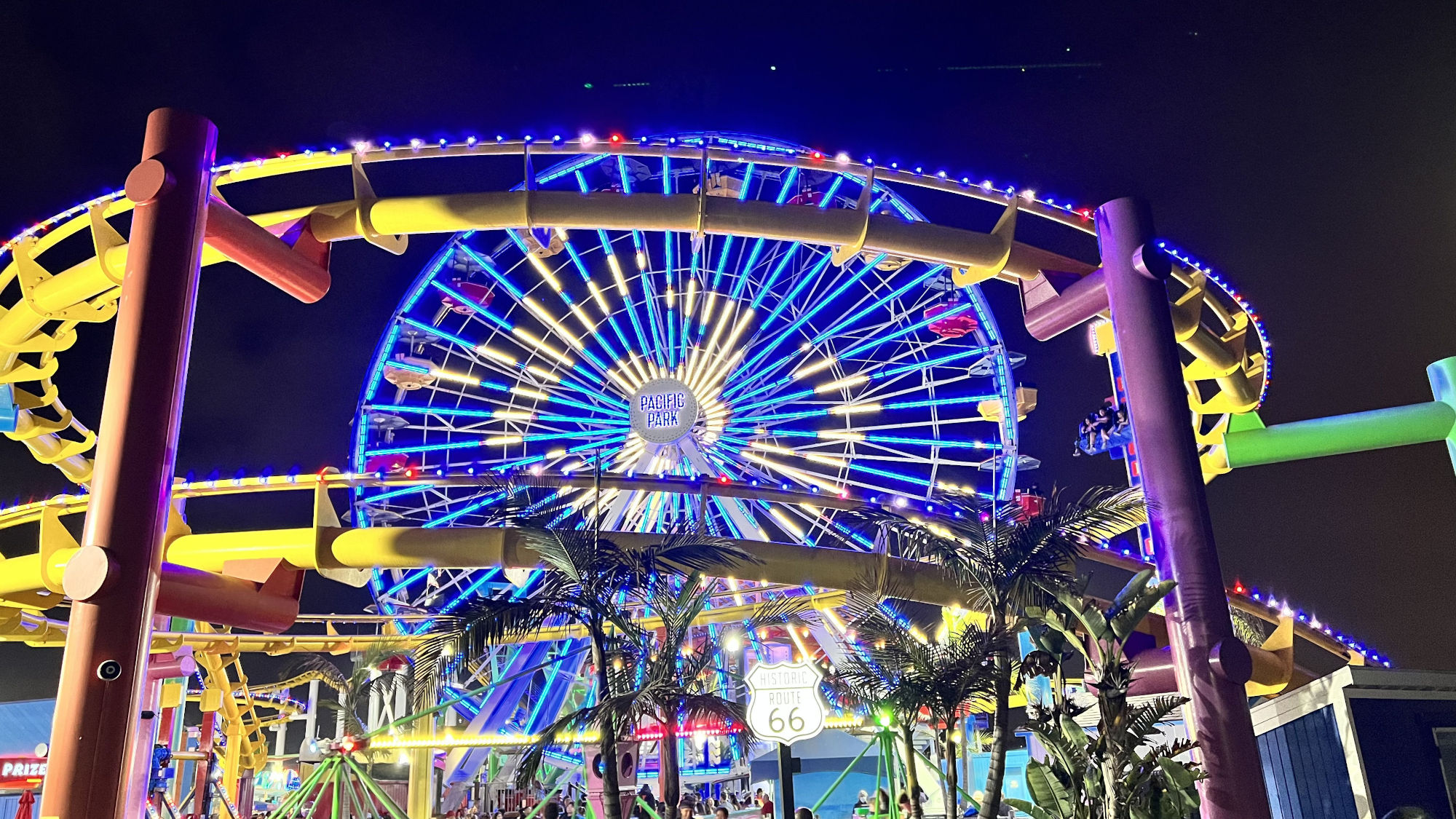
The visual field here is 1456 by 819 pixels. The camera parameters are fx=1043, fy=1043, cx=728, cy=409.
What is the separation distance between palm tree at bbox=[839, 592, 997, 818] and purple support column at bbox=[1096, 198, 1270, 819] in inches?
69.5

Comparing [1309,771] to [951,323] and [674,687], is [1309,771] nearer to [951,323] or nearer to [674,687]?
[674,687]

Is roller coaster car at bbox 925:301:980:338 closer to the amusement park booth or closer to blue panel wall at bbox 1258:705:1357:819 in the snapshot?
blue panel wall at bbox 1258:705:1357:819

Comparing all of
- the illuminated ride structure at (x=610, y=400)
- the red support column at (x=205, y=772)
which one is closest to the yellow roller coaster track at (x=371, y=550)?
the illuminated ride structure at (x=610, y=400)

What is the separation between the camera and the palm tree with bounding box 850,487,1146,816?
31.1ft

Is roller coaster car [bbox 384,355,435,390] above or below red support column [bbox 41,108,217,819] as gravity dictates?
→ above

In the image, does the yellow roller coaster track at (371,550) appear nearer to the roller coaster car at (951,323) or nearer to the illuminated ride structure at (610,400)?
the illuminated ride structure at (610,400)

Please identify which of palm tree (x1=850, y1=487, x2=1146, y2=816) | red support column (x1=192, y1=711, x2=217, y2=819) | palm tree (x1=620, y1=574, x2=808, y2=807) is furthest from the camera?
red support column (x1=192, y1=711, x2=217, y2=819)

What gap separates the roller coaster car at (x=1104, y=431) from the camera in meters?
11.5

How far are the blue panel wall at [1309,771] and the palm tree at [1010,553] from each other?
3.75 m

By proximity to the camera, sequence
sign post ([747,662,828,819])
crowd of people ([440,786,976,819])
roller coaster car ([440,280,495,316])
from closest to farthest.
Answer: sign post ([747,662,828,819]) → crowd of people ([440,786,976,819]) → roller coaster car ([440,280,495,316])

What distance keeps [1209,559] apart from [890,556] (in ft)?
13.4

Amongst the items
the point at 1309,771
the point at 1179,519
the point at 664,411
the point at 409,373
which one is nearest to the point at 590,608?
the point at 1179,519

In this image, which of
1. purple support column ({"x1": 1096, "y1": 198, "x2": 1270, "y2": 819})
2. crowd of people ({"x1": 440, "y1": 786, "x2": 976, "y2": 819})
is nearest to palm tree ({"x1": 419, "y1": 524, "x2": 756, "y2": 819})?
crowd of people ({"x1": 440, "y1": 786, "x2": 976, "y2": 819})

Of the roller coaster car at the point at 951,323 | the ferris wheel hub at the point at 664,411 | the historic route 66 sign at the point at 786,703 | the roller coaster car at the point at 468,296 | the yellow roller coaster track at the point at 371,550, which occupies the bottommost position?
the historic route 66 sign at the point at 786,703
